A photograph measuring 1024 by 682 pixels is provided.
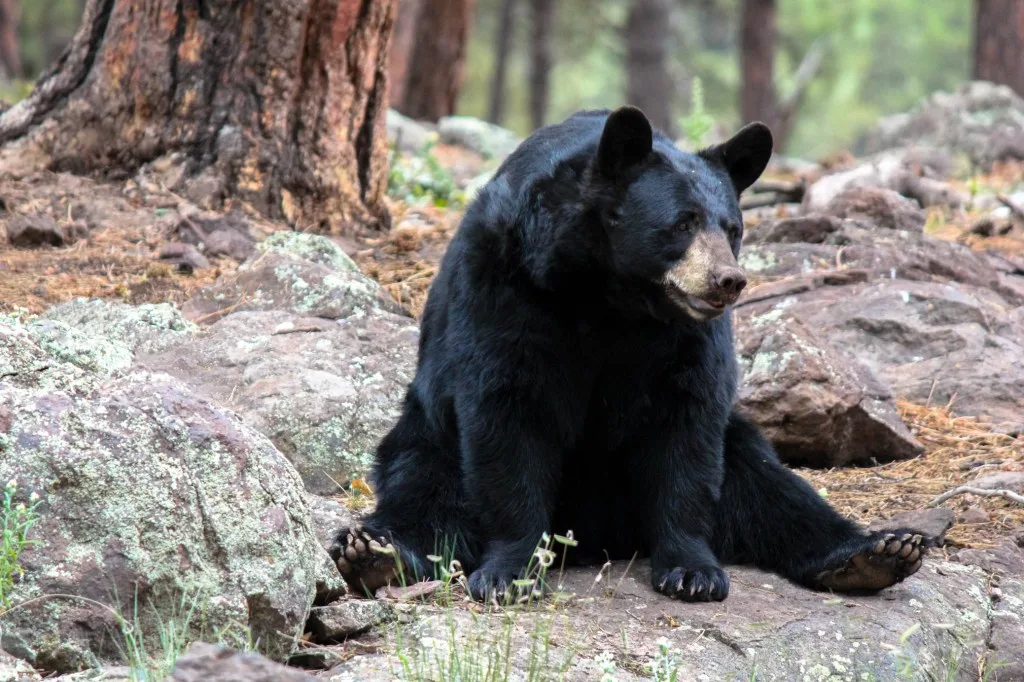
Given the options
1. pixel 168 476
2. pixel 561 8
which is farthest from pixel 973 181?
pixel 561 8

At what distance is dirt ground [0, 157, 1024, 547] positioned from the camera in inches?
192

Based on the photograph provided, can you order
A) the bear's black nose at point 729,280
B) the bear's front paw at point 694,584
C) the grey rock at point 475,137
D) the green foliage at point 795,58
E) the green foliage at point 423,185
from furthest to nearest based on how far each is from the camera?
the green foliage at point 795,58 → the grey rock at point 475,137 → the green foliage at point 423,185 → the bear's front paw at point 694,584 → the bear's black nose at point 729,280

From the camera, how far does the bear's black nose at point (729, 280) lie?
3.41m

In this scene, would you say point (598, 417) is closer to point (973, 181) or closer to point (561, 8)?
point (973, 181)

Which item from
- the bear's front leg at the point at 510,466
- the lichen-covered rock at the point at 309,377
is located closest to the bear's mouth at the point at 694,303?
the bear's front leg at the point at 510,466

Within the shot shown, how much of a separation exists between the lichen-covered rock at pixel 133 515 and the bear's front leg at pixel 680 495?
1262 millimetres

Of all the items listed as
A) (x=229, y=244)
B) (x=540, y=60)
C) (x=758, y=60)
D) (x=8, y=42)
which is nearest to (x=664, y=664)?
(x=229, y=244)

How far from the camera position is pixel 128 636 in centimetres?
258

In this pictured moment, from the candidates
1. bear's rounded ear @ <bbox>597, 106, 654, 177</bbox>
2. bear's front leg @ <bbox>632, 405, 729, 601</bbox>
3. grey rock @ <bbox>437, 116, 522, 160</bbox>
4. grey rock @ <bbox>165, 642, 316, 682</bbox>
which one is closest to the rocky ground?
grey rock @ <bbox>165, 642, 316, 682</bbox>

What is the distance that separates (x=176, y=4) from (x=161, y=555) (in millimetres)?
4656

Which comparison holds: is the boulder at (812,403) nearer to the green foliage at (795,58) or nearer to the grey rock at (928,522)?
the grey rock at (928,522)

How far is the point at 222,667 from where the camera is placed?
1975 mm

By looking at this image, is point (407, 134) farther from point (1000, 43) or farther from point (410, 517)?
point (410, 517)

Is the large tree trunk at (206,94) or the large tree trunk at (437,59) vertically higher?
the large tree trunk at (437,59)
